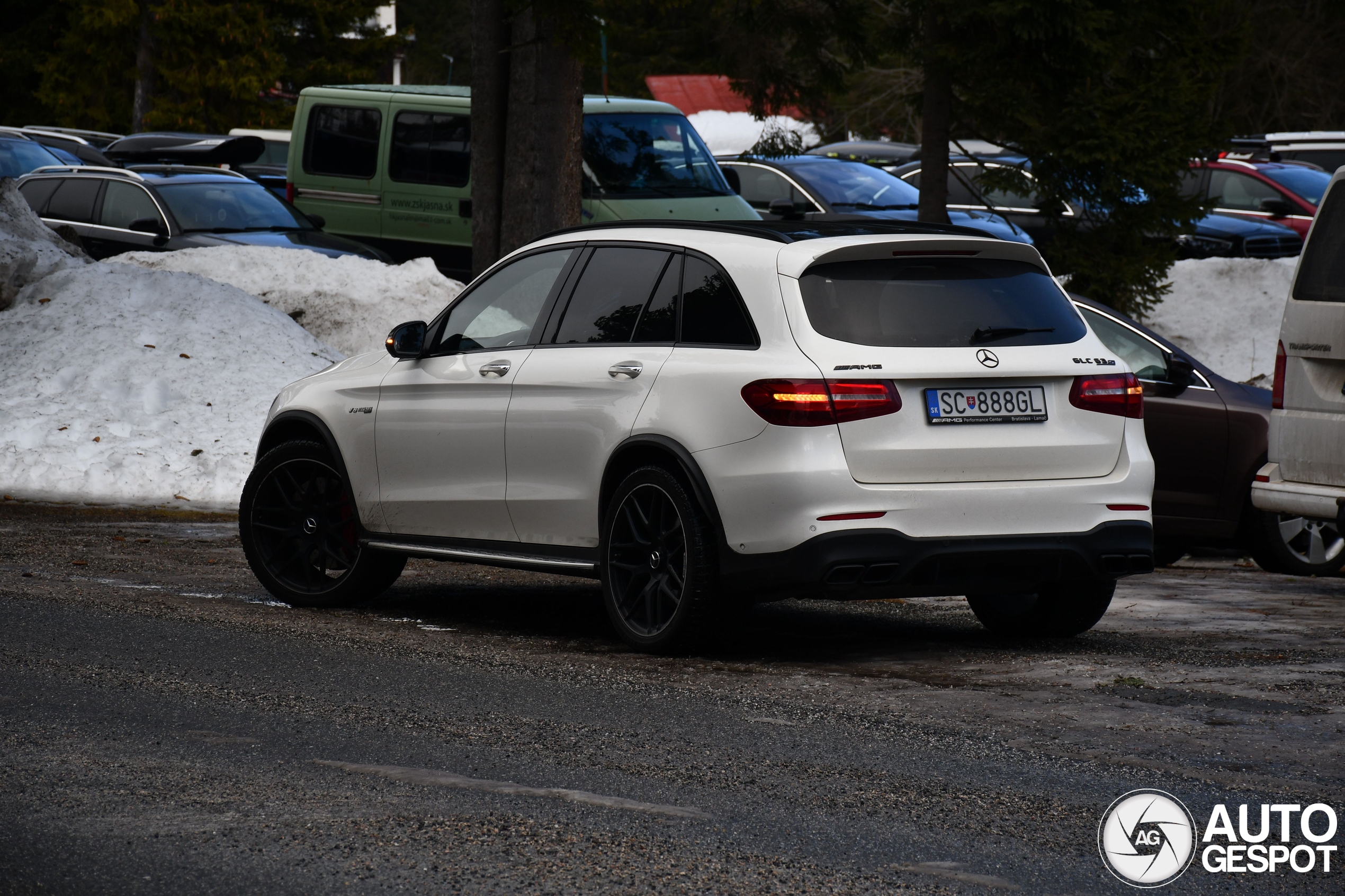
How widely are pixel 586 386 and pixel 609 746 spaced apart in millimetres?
2186

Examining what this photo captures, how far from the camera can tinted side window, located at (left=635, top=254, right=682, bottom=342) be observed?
7129 millimetres

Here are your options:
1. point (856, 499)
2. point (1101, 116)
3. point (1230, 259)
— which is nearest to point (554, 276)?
point (856, 499)

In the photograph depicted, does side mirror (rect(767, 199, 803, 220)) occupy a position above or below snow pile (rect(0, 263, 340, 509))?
above

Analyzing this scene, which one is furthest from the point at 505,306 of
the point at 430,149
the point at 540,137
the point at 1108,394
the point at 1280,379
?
the point at 430,149

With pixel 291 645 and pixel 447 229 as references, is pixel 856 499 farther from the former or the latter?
pixel 447 229

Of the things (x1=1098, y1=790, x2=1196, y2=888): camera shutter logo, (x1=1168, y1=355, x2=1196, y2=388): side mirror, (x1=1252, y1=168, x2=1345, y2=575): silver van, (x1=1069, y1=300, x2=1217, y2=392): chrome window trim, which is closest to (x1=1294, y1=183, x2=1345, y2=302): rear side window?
(x1=1252, y1=168, x2=1345, y2=575): silver van

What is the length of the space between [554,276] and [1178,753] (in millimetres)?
3617

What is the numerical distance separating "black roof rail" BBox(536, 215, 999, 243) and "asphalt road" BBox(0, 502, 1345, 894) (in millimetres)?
1648

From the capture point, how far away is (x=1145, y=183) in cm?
1712

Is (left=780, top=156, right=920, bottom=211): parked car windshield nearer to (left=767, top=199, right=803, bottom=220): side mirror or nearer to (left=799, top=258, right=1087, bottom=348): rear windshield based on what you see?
(left=767, top=199, right=803, bottom=220): side mirror

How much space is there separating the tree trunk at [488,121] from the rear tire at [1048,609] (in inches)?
305

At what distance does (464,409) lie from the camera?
785cm

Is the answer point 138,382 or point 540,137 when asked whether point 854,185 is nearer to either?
point 540,137

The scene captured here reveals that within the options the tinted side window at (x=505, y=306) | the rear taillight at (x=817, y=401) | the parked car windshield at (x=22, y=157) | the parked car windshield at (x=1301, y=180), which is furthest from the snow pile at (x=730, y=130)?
the rear taillight at (x=817, y=401)
